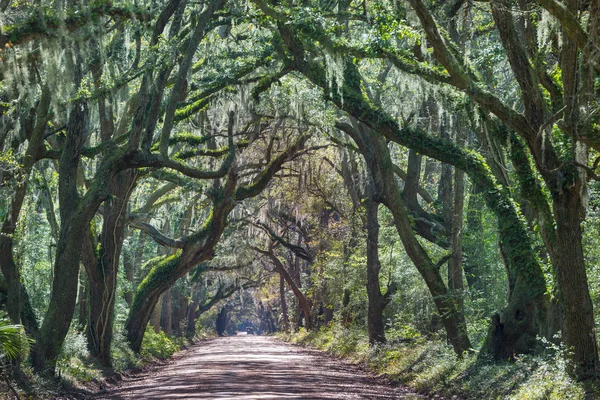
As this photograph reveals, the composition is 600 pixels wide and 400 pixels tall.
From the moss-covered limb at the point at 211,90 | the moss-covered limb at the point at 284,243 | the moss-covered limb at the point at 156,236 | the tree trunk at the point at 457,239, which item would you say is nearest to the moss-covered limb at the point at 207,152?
the moss-covered limb at the point at 211,90

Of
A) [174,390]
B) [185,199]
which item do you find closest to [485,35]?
[174,390]

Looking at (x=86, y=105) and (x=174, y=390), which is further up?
(x=86, y=105)

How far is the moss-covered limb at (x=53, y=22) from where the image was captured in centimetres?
973

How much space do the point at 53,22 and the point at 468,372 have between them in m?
8.55

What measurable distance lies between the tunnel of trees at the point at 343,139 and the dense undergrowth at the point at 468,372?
14.7 inches

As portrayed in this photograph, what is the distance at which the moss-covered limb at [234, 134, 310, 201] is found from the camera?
22141 mm

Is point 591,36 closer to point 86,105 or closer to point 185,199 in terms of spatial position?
point 86,105

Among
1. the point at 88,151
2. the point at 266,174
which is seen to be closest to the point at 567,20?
the point at 88,151

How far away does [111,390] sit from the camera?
14766mm

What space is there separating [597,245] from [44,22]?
9.80 meters

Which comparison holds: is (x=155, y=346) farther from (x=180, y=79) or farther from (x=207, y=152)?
(x=180, y=79)

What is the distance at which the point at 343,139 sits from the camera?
2314 cm

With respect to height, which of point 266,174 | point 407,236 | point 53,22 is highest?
point 266,174

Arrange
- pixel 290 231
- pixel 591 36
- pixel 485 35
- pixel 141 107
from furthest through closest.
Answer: pixel 290 231, pixel 485 35, pixel 141 107, pixel 591 36
